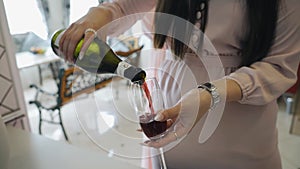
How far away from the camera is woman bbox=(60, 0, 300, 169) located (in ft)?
1.47

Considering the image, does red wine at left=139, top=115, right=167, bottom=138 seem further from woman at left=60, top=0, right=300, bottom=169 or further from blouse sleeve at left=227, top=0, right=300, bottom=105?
blouse sleeve at left=227, top=0, right=300, bottom=105

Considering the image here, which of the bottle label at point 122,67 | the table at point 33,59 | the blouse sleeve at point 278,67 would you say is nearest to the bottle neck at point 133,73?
the bottle label at point 122,67

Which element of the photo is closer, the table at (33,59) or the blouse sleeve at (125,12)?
the blouse sleeve at (125,12)

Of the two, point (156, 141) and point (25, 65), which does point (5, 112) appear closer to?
point (156, 141)

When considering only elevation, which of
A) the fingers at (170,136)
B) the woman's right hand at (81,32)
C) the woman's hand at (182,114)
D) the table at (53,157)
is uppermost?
the woman's right hand at (81,32)

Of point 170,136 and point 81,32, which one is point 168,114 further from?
point 81,32

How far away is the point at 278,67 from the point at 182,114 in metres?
0.23

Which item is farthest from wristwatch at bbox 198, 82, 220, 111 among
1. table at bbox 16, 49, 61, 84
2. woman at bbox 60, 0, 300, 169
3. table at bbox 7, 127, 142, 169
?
table at bbox 16, 49, 61, 84

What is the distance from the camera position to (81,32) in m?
0.48

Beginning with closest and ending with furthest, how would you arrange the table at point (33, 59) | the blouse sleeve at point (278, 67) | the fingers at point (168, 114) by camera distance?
the fingers at point (168, 114) < the blouse sleeve at point (278, 67) < the table at point (33, 59)

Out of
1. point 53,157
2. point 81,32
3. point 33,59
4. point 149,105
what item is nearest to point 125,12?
point 81,32

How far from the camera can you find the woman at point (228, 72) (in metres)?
0.45

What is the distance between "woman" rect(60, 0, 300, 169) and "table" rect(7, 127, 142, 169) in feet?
0.50

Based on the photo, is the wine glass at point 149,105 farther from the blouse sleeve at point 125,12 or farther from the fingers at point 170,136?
the blouse sleeve at point 125,12
